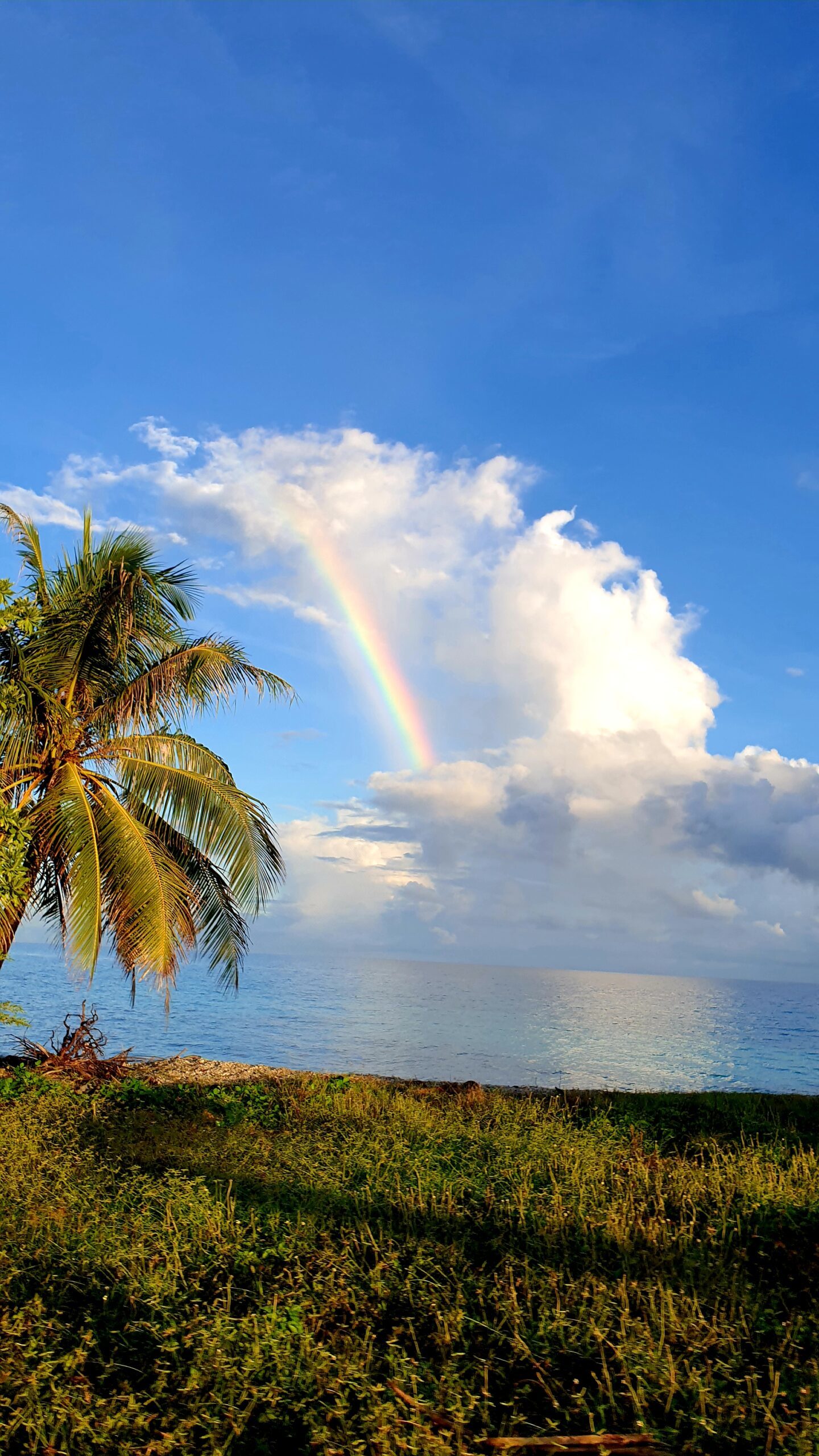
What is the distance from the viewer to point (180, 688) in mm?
16469

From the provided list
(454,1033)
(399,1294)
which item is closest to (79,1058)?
(399,1294)

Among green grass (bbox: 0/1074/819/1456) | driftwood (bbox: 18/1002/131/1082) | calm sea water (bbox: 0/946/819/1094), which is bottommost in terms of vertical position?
calm sea water (bbox: 0/946/819/1094)

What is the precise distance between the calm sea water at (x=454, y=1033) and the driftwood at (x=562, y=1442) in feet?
35.6

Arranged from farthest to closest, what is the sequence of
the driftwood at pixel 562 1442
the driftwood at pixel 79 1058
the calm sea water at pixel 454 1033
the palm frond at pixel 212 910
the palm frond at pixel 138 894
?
1. the calm sea water at pixel 454 1033
2. the palm frond at pixel 212 910
3. the driftwood at pixel 79 1058
4. the palm frond at pixel 138 894
5. the driftwood at pixel 562 1442

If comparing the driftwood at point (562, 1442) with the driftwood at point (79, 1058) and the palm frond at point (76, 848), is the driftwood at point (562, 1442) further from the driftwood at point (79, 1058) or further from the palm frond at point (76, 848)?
the driftwood at point (79, 1058)

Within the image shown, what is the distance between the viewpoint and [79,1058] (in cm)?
1577

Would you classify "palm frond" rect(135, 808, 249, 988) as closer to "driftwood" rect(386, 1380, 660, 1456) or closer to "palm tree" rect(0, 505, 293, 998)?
"palm tree" rect(0, 505, 293, 998)

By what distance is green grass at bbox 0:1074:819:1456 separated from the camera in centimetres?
412

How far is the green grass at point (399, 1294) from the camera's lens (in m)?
4.12

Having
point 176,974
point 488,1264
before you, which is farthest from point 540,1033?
point 488,1264

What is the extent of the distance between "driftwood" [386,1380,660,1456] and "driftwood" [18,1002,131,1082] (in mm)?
12242

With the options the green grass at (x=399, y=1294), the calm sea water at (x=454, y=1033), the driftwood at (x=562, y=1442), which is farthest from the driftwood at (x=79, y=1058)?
the driftwood at (x=562, y=1442)

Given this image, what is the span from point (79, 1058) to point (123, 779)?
4902mm

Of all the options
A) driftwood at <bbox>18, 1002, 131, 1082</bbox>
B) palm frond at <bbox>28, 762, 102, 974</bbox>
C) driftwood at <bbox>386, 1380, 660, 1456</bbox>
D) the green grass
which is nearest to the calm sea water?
palm frond at <bbox>28, 762, 102, 974</bbox>
